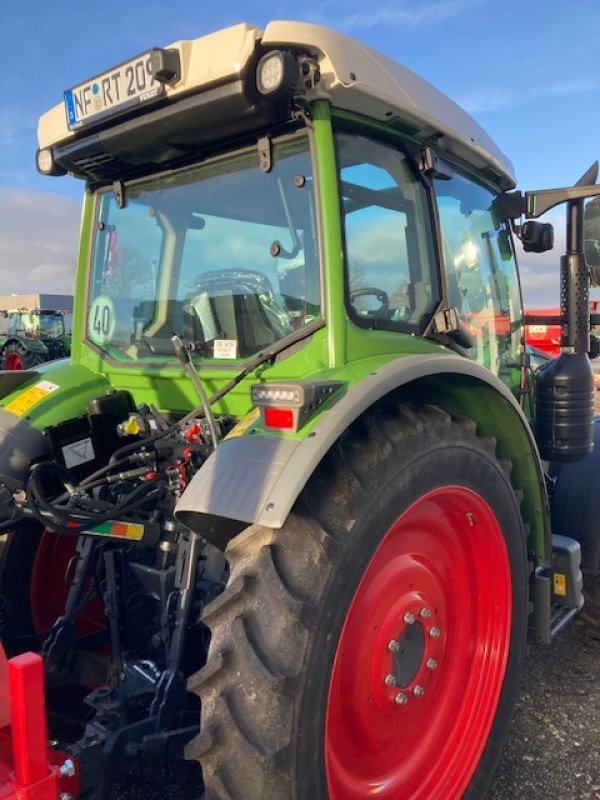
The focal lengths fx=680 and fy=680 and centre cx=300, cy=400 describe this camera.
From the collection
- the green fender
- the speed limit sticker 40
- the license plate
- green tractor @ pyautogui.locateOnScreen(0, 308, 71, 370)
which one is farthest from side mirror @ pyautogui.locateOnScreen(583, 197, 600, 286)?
green tractor @ pyautogui.locateOnScreen(0, 308, 71, 370)

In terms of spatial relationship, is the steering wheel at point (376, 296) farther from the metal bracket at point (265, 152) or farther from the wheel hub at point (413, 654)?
the wheel hub at point (413, 654)

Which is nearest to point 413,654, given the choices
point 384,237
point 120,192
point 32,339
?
point 384,237

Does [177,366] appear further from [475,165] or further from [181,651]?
[475,165]

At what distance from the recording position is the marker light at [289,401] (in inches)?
69.9

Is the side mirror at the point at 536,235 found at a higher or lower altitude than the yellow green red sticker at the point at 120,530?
higher

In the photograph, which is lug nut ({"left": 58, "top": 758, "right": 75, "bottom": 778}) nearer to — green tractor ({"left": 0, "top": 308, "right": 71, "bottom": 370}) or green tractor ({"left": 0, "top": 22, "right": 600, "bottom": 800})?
green tractor ({"left": 0, "top": 22, "right": 600, "bottom": 800})

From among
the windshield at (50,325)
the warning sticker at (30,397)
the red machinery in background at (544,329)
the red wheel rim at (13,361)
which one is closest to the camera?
the warning sticker at (30,397)

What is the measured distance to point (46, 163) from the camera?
270 cm

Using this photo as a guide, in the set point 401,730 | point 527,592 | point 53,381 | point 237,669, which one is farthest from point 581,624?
point 53,381

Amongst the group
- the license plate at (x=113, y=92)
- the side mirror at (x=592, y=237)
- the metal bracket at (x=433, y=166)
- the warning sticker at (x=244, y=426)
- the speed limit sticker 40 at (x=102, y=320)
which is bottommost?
the warning sticker at (x=244, y=426)

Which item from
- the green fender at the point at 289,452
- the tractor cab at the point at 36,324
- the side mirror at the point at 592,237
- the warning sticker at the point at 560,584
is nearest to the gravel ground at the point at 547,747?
the warning sticker at the point at 560,584

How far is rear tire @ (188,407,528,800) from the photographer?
1619 millimetres

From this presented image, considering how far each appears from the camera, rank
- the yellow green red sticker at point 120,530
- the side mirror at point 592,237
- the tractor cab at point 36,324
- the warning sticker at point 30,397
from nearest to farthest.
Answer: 1. the yellow green red sticker at point 120,530
2. the warning sticker at point 30,397
3. the side mirror at point 592,237
4. the tractor cab at point 36,324

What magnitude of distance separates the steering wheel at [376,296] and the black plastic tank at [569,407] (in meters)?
1.15
